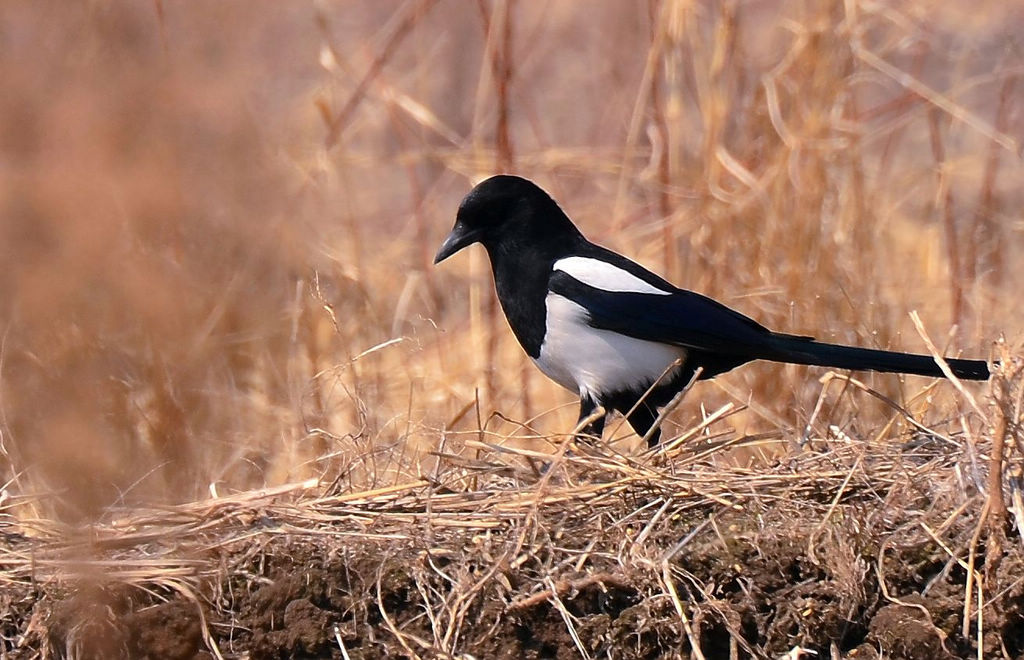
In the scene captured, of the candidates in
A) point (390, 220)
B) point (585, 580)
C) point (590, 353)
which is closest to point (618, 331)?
point (590, 353)

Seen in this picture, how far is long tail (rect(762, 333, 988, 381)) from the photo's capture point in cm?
276

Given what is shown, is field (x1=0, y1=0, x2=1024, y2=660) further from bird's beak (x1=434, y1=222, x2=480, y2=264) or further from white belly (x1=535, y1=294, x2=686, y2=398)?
bird's beak (x1=434, y1=222, x2=480, y2=264)

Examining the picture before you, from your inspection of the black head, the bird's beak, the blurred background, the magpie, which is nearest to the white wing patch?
the magpie

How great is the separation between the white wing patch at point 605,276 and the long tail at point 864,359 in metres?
0.33

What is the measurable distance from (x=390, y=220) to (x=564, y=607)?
5151 millimetres

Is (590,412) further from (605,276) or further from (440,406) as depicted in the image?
(440,406)

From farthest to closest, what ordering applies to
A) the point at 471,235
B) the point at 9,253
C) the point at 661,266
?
the point at 661,266, the point at 471,235, the point at 9,253

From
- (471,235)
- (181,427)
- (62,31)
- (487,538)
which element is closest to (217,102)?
(62,31)

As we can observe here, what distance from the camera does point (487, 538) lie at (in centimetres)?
225

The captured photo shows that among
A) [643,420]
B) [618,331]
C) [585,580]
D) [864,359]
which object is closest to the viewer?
[585,580]

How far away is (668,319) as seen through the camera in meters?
3.22

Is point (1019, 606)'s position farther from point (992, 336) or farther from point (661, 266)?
point (661, 266)

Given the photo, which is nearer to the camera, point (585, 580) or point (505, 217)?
point (585, 580)

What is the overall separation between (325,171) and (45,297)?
3.03 meters
